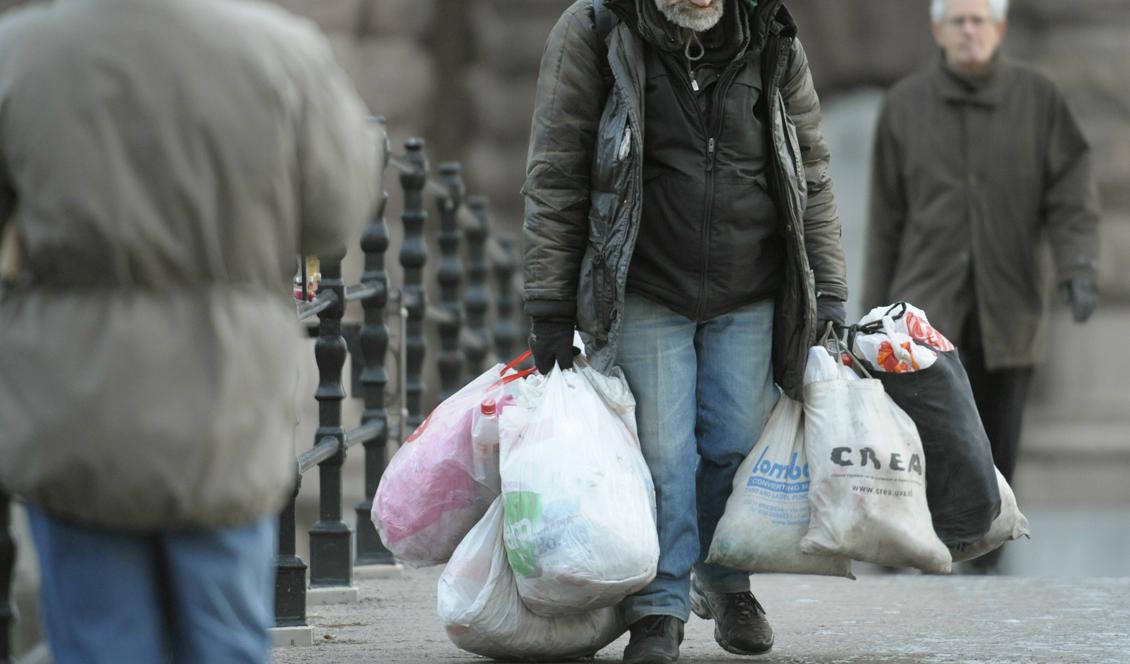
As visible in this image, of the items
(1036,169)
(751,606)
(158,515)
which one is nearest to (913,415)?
(751,606)

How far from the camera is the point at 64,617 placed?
2.95 meters

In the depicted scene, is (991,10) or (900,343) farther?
(991,10)

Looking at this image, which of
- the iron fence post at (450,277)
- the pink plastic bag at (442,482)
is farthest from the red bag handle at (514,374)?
the iron fence post at (450,277)

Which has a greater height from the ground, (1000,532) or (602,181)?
(602,181)

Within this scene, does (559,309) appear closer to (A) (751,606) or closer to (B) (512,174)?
(A) (751,606)

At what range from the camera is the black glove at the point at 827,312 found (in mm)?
4918

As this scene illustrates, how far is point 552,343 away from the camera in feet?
15.4

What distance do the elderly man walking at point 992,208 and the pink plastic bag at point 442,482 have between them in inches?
113

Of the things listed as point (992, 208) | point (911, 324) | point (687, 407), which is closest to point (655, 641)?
point (687, 407)

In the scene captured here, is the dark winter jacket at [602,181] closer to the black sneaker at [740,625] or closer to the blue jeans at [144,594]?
the black sneaker at [740,625]

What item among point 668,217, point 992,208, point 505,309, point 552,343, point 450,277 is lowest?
point 505,309

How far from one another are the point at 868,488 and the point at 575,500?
0.60 metres

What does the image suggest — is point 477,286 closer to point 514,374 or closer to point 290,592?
point 290,592

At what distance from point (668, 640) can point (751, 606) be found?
1.18ft
